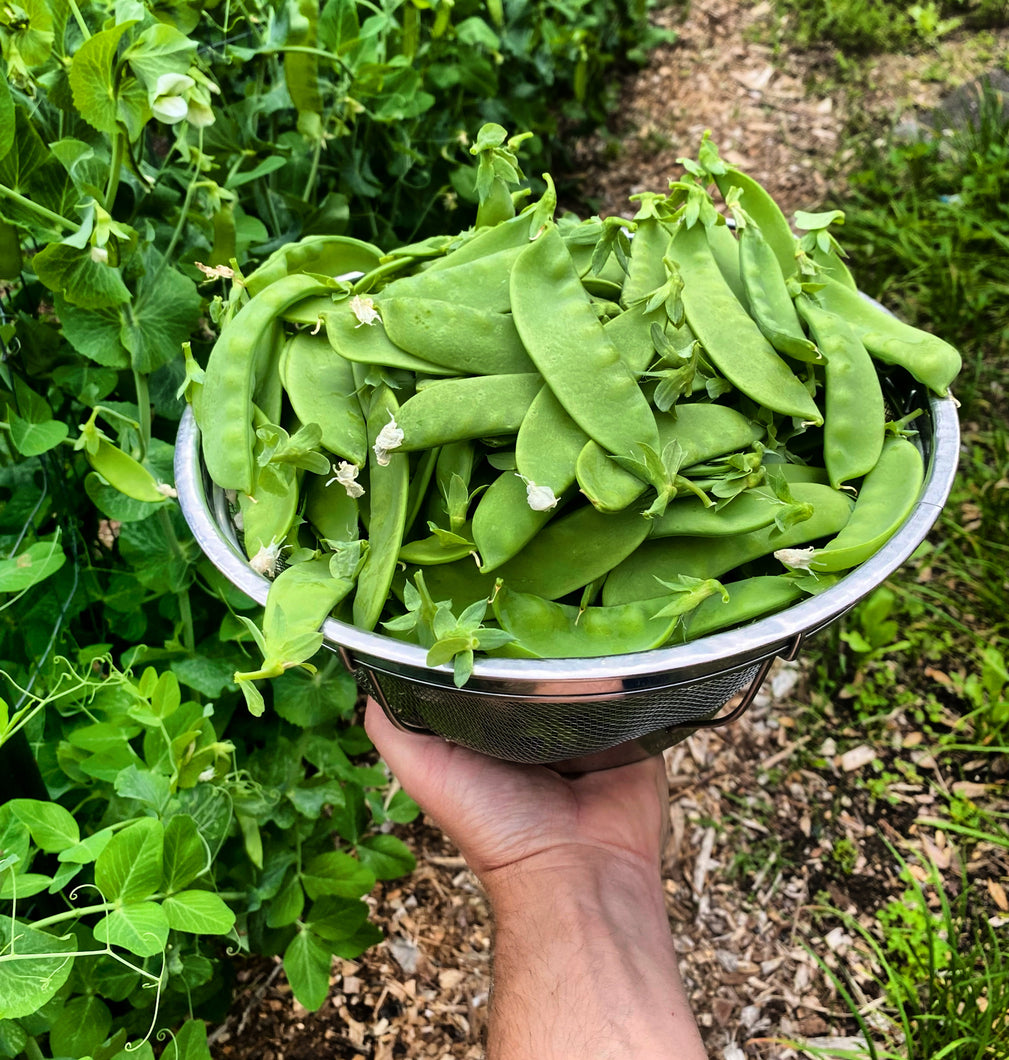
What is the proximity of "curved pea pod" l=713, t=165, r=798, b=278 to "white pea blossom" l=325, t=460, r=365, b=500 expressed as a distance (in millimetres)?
614

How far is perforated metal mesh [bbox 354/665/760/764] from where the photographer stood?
896 mm

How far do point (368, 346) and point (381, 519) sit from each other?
19cm

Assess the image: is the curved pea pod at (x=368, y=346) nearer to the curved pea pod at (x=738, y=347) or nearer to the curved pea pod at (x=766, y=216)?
the curved pea pod at (x=738, y=347)

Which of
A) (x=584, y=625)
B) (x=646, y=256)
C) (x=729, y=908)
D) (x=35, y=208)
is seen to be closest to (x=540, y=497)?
(x=584, y=625)

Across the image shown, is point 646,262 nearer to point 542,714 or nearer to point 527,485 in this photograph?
point 527,485

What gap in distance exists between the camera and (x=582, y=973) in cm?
110

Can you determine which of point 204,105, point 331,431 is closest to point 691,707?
point 331,431

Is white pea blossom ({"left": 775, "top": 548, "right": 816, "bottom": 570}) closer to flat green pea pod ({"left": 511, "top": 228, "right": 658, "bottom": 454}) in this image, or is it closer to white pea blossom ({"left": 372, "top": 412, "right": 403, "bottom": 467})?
flat green pea pod ({"left": 511, "top": 228, "right": 658, "bottom": 454})

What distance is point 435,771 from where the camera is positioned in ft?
4.01

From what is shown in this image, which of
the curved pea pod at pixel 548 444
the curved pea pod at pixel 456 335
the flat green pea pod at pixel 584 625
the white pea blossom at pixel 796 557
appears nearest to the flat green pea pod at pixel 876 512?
the white pea blossom at pixel 796 557

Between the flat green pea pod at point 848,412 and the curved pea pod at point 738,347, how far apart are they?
0.13 feet

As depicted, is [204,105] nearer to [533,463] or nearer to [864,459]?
[533,463]

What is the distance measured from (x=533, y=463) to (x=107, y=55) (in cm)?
59

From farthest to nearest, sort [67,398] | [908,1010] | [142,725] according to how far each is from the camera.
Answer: [908,1010] → [67,398] → [142,725]
